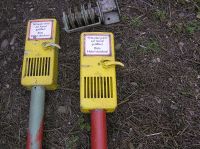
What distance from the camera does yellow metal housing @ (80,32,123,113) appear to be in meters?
1.62

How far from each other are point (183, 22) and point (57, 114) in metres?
0.94

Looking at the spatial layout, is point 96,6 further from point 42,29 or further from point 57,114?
point 57,114

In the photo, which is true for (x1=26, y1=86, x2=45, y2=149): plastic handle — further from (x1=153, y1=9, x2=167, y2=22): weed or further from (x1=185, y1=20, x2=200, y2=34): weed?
(x1=185, y1=20, x2=200, y2=34): weed

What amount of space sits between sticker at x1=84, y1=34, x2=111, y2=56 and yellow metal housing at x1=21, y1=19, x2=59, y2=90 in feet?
0.58

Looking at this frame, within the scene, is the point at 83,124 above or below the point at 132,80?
below

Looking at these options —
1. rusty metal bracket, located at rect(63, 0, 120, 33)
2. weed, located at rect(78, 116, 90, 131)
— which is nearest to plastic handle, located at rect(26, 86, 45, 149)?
weed, located at rect(78, 116, 90, 131)

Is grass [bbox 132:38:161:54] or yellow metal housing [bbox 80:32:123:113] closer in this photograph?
yellow metal housing [bbox 80:32:123:113]

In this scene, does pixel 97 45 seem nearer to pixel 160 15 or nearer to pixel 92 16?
pixel 92 16

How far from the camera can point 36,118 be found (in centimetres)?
166

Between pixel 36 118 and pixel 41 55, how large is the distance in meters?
0.34

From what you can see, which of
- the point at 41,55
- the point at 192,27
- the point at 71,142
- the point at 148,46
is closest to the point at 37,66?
the point at 41,55

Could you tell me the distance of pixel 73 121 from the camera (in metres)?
1.75

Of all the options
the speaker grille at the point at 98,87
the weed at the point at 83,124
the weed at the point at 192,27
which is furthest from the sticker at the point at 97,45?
the weed at the point at 192,27

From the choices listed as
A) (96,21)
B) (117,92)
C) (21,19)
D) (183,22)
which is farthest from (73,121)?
(183,22)
